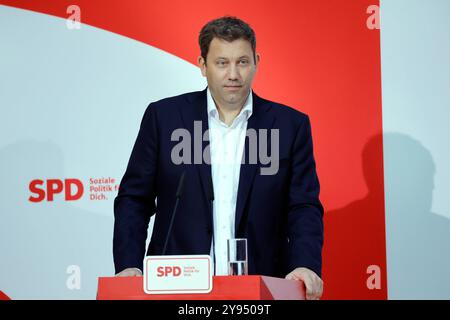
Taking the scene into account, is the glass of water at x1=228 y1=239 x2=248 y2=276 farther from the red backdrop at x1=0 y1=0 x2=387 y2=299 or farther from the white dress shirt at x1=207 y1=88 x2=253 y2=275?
the red backdrop at x1=0 y1=0 x2=387 y2=299

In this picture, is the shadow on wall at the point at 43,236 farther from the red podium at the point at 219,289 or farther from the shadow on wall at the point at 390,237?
the red podium at the point at 219,289

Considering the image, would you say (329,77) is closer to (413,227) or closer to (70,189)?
(413,227)

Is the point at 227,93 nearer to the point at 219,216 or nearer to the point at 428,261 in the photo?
the point at 219,216

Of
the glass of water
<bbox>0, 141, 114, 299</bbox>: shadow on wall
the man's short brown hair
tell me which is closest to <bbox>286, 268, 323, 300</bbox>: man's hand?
the glass of water

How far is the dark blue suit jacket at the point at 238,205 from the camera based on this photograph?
10.2ft

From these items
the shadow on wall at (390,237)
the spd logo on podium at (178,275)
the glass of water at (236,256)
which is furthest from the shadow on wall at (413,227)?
the spd logo on podium at (178,275)

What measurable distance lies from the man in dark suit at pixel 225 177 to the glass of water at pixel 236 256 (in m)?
0.55

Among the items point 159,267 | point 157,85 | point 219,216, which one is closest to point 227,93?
point 219,216

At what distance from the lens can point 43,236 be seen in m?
4.15

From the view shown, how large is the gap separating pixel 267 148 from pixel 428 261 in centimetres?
132

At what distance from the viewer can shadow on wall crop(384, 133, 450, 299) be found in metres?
4.09

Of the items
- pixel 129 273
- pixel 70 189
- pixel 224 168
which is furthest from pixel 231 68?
pixel 70 189

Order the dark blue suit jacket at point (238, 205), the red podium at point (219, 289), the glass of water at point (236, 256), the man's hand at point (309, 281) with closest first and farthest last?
the red podium at point (219, 289), the glass of water at point (236, 256), the man's hand at point (309, 281), the dark blue suit jacket at point (238, 205)

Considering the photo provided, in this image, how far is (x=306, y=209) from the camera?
315cm
